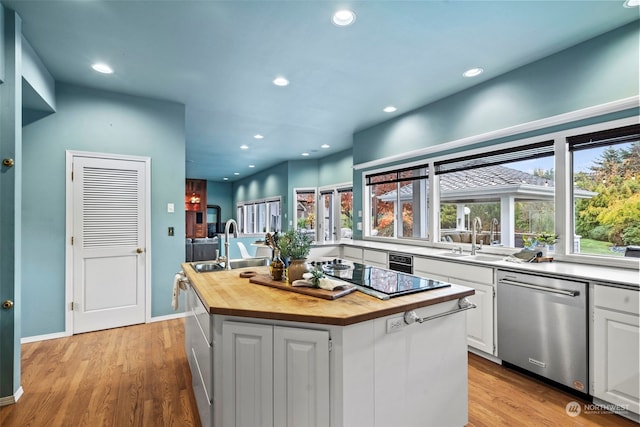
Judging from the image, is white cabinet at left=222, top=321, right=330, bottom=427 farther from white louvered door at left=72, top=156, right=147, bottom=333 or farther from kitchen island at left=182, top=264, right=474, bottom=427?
white louvered door at left=72, top=156, right=147, bottom=333

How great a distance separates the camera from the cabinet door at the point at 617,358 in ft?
6.27

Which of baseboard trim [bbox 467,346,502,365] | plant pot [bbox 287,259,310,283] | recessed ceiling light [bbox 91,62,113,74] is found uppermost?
recessed ceiling light [bbox 91,62,113,74]

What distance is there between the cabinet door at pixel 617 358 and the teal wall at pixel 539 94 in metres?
1.58

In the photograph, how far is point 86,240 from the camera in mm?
3445

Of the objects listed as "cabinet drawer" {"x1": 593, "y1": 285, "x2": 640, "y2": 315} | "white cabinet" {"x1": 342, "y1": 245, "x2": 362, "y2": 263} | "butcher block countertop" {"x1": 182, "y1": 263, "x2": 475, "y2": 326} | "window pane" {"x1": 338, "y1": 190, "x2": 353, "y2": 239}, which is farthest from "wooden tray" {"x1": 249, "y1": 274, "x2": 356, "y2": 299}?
"window pane" {"x1": 338, "y1": 190, "x2": 353, "y2": 239}

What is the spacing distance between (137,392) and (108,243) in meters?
1.95

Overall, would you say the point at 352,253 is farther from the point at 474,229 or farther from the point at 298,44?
the point at 298,44

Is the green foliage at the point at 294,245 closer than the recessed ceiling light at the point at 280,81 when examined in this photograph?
Yes

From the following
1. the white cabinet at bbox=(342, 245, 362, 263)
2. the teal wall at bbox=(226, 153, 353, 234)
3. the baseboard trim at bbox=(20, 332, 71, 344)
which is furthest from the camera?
the teal wall at bbox=(226, 153, 353, 234)

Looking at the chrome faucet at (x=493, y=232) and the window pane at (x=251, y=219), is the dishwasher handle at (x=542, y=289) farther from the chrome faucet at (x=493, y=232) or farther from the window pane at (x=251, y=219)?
the window pane at (x=251, y=219)

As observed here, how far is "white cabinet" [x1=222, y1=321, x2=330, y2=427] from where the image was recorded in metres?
1.37

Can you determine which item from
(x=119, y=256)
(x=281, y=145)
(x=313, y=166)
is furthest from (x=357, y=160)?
(x=119, y=256)

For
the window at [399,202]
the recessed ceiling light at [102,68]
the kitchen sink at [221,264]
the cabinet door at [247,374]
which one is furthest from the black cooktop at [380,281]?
the recessed ceiling light at [102,68]

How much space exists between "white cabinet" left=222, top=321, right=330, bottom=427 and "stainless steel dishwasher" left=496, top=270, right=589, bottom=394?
77.7 inches
